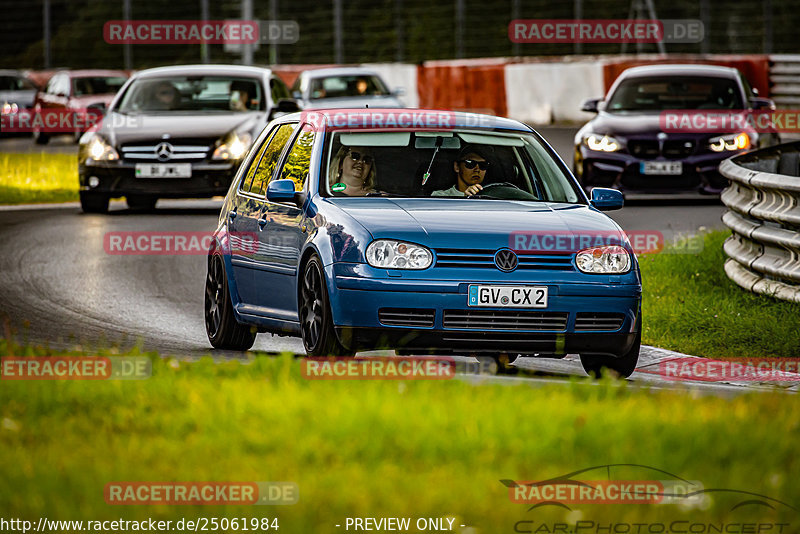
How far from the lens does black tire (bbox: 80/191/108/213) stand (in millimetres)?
20172

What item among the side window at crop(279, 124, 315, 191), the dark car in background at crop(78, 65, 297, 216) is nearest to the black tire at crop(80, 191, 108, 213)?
the dark car in background at crop(78, 65, 297, 216)

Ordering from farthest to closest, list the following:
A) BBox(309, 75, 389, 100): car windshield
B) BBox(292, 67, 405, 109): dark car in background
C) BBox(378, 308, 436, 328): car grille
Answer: BBox(309, 75, 389, 100): car windshield
BBox(292, 67, 405, 109): dark car in background
BBox(378, 308, 436, 328): car grille

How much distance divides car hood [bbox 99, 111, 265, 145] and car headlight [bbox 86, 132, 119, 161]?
0.29 ft

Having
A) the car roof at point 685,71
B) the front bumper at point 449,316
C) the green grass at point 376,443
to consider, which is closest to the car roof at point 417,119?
the front bumper at point 449,316

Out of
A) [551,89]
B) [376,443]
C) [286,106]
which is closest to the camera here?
[376,443]

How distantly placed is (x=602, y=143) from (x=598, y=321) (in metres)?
11.4

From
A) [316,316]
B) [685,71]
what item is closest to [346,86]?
[685,71]

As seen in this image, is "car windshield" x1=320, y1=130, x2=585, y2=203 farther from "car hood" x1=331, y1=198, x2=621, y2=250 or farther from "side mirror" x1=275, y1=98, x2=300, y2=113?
"side mirror" x1=275, y1=98, x2=300, y2=113

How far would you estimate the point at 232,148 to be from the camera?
64.5 ft

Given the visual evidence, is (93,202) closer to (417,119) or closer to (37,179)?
(37,179)

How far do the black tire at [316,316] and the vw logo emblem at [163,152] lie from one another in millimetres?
10535

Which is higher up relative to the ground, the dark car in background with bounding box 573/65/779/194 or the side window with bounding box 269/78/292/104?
the side window with bounding box 269/78/292/104

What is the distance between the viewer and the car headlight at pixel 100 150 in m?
19.7

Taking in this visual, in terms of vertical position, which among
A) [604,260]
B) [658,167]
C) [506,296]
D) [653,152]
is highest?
[604,260]
